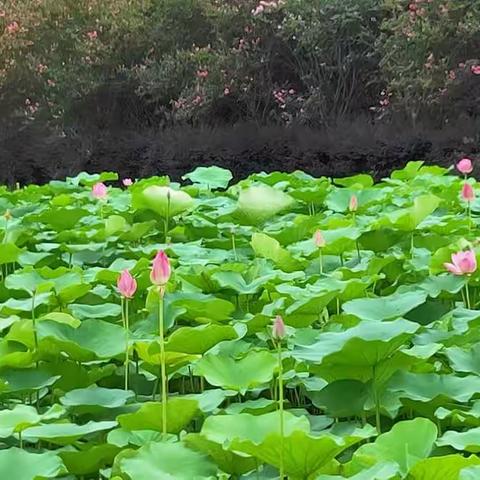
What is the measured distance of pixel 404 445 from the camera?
3.10 ft

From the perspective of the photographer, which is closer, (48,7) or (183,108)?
(183,108)

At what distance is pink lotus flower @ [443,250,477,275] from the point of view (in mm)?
1432

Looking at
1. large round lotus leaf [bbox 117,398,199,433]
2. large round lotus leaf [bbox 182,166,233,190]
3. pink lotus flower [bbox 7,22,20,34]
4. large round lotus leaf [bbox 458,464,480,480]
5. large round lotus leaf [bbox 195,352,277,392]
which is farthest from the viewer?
pink lotus flower [bbox 7,22,20,34]

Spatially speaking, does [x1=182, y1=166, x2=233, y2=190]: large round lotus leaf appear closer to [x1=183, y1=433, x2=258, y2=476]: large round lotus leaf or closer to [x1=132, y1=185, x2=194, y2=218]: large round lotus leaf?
[x1=132, y1=185, x2=194, y2=218]: large round lotus leaf

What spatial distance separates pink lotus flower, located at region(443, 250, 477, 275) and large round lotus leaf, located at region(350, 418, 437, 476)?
0.51 m

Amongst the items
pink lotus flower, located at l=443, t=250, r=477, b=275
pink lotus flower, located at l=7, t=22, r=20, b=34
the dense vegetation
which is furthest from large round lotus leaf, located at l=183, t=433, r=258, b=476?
pink lotus flower, located at l=7, t=22, r=20, b=34

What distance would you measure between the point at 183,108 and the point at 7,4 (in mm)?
2903

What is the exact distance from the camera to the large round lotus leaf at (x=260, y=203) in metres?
2.12

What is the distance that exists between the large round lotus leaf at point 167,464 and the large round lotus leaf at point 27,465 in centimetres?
6

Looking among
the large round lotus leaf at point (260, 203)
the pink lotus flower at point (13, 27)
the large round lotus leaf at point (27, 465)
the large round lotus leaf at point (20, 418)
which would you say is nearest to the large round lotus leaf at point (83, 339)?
the large round lotus leaf at point (20, 418)

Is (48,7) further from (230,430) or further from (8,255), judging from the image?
(230,430)

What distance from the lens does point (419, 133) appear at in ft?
28.0

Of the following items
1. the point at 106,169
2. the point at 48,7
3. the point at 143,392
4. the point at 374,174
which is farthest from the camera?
the point at 48,7

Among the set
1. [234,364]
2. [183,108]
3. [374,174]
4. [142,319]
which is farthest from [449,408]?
[183,108]
